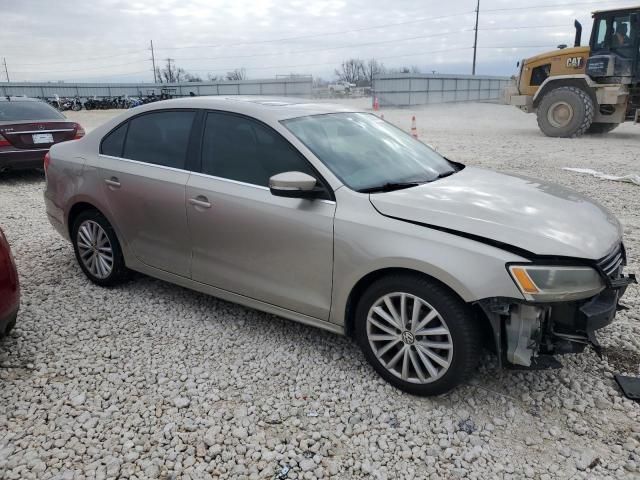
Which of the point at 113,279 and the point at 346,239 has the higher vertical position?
the point at 346,239

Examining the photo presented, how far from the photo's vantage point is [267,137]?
326 centimetres

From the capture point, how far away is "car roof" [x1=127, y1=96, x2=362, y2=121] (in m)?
3.36

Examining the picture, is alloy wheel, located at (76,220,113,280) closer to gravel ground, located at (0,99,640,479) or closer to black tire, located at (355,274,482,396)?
gravel ground, located at (0,99,640,479)

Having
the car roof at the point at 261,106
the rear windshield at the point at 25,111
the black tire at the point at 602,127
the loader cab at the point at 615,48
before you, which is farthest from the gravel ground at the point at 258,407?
the black tire at the point at 602,127

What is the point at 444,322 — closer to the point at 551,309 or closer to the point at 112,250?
the point at 551,309

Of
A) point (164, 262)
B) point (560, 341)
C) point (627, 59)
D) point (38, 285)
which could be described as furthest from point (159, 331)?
point (627, 59)

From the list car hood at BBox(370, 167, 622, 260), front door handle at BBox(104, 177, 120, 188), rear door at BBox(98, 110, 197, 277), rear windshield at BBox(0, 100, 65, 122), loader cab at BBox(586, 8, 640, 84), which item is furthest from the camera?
loader cab at BBox(586, 8, 640, 84)

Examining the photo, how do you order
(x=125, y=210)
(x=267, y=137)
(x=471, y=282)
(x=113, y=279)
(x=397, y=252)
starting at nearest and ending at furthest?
1. (x=471, y=282)
2. (x=397, y=252)
3. (x=267, y=137)
4. (x=125, y=210)
5. (x=113, y=279)

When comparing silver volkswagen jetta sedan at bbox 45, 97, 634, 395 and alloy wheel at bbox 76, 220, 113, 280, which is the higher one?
silver volkswagen jetta sedan at bbox 45, 97, 634, 395

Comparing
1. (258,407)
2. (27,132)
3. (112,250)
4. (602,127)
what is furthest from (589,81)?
(258,407)

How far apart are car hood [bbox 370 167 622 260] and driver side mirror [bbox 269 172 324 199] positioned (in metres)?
0.35

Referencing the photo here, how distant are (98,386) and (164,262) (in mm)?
1081

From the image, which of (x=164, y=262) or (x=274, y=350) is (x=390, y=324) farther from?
(x=164, y=262)

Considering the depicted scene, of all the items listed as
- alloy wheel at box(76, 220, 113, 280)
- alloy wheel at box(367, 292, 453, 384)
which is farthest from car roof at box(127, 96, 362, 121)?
alloy wheel at box(367, 292, 453, 384)
